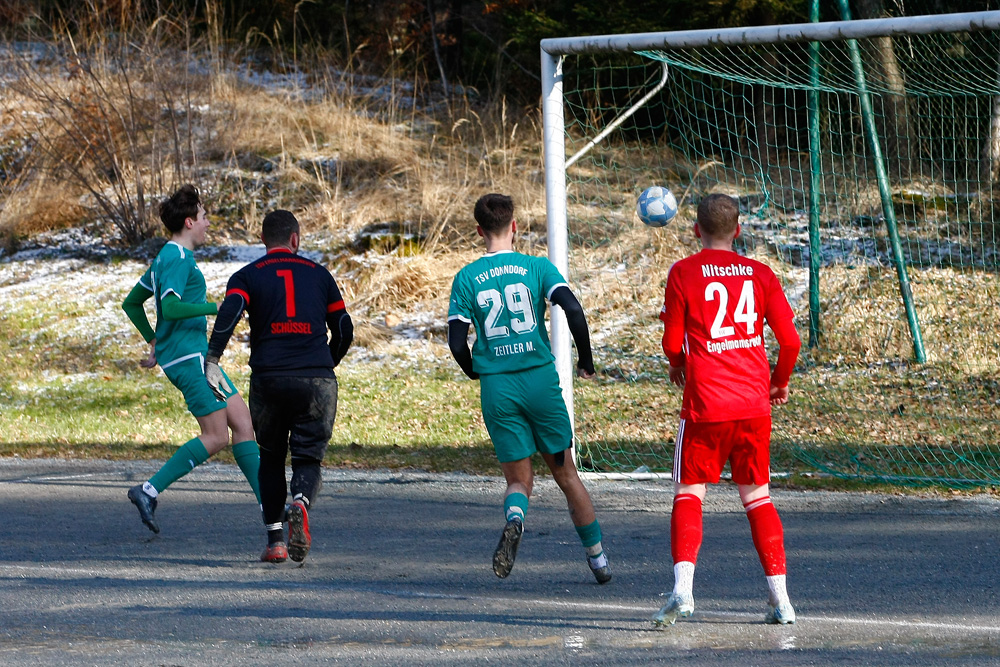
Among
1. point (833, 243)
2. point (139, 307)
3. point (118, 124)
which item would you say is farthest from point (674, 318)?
point (118, 124)

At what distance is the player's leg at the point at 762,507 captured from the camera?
4402mm

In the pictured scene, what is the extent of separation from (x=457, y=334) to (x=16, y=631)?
7.35 feet

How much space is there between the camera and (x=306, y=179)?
17406 mm

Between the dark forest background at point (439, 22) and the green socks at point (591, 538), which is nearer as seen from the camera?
the green socks at point (591, 538)

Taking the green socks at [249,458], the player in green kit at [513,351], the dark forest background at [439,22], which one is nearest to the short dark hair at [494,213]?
the player in green kit at [513,351]

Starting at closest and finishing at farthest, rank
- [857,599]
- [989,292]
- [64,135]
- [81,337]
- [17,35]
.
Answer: [857,599], [989,292], [81,337], [64,135], [17,35]

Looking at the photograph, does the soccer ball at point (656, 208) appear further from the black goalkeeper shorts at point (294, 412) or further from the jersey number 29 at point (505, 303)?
the black goalkeeper shorts at point (294, 412)

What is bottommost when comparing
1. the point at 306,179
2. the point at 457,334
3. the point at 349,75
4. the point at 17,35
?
the point at 457,334

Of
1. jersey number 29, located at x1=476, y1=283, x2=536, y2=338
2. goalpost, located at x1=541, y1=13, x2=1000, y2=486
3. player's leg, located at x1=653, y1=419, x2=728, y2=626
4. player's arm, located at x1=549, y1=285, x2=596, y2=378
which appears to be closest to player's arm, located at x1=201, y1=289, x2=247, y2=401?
jersey number 29, located at x1=476, y1=283, x2=536, y2=338

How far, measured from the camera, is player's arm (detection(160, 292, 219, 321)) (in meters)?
5.82

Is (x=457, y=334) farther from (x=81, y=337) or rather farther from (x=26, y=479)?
(x=81, y=337)

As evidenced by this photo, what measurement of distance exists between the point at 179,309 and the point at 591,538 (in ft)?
8.16

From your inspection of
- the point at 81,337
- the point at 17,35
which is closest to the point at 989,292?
the point at 81,337

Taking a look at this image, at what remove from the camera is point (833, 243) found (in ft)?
43.0
